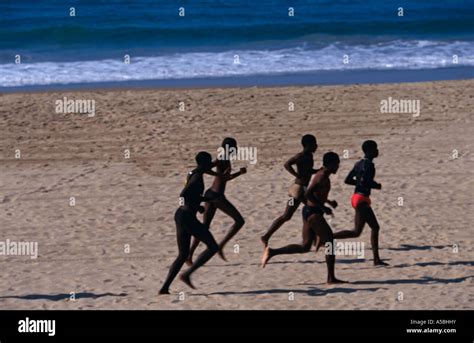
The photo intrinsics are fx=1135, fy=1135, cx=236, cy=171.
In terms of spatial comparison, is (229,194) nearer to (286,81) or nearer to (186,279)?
(186,279)

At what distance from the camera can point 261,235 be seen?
46.3ft

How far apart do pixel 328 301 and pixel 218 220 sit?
12.4 ft

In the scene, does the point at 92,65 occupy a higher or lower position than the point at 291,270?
higher

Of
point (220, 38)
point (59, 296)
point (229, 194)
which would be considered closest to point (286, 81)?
point (229, 194)

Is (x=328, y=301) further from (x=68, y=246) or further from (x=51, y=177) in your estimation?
(x=51, y=177)

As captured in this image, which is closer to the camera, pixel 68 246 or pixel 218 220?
pixel 68 246

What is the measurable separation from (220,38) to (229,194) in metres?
19.8

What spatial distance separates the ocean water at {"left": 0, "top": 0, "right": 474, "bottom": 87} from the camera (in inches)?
1117

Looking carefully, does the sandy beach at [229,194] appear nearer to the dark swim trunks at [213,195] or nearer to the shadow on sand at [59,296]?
the shadow on sand at [59,296]

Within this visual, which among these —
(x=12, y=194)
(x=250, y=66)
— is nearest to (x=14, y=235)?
(x=12, y=194)

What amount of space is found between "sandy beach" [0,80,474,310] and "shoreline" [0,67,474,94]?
1.41m

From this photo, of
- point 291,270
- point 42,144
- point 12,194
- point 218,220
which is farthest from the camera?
point 42,144

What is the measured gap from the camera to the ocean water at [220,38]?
1117 inches

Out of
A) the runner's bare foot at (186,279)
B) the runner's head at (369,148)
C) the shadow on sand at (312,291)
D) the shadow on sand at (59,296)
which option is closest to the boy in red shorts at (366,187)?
the runner's head at (369,148)
